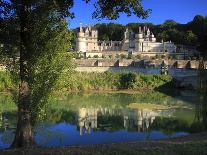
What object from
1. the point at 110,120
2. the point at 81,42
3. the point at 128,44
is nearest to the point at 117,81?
the point at 110,120

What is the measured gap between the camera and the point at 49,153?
9469 mm

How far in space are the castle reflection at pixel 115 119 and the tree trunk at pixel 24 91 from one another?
771cm

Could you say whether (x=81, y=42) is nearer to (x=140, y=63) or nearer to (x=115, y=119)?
(x=140, y=63)

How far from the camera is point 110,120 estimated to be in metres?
25.0

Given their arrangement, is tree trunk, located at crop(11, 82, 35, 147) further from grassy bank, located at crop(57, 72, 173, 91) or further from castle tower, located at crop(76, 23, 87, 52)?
castle tower, located at crop(76, 23, 87, 52)

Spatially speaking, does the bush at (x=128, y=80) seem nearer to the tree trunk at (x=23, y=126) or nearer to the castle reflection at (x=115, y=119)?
the castle reflection at (x=115, y=119)

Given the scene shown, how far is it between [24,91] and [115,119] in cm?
1365

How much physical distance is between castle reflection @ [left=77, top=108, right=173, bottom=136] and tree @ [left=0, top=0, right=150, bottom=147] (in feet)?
18.9

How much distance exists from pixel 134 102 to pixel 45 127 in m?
14.5

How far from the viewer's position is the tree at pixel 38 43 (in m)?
11.5

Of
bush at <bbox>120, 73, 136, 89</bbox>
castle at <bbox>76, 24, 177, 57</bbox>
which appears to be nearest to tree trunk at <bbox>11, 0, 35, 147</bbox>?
bush at <bbox>120, 73, 136, 89</bbox>

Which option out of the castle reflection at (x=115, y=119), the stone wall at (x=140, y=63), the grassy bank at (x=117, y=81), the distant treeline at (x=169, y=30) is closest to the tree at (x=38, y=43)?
the castle reflection at (x=115, y=119)

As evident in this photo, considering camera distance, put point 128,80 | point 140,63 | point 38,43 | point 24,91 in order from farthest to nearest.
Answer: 1. point 140,63
2. point 128,80
3. point 38,43
4. point 24,91

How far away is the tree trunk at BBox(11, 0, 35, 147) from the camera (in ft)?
39.1
